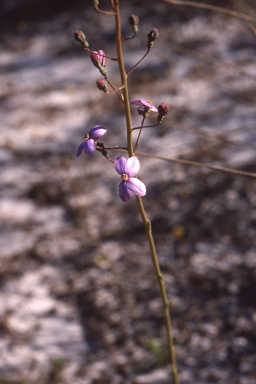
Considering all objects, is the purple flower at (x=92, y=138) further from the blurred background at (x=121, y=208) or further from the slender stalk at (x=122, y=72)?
the blurred background at (x=121, y=208)

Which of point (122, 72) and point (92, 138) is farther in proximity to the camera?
point (92, 138)

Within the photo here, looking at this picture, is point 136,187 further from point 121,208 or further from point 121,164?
point 121,208

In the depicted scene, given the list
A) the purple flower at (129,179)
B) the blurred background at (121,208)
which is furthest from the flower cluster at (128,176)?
the blurred background at (121,208)

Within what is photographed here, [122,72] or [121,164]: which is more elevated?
[122,72]

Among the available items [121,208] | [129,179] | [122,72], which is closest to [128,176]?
[129,179]

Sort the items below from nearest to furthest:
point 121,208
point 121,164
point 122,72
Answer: point 122,72
point 121,164
point 121,208

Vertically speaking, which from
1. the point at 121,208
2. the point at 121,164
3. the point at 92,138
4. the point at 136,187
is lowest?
the point at 136,187

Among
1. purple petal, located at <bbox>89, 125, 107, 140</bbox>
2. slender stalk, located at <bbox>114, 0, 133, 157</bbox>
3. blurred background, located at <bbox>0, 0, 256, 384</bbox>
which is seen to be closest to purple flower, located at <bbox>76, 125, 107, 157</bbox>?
purple petal, located at <bbox>89, 125, 107, 140</bbox>
